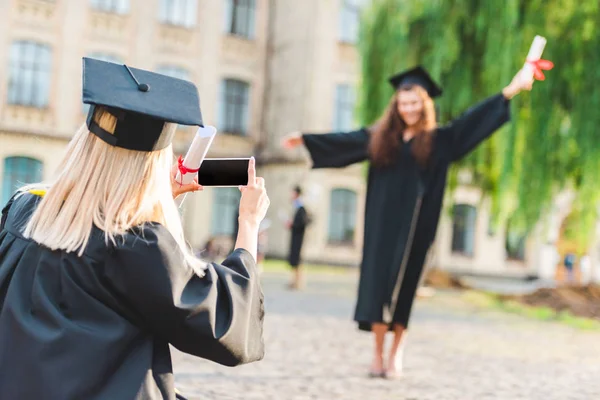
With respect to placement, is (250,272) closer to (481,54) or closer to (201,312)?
(201,312)

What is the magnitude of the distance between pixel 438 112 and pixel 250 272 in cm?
1148

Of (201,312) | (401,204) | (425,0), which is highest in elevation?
(425,0)

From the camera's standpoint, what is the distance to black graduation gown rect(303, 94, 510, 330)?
559 centimetres

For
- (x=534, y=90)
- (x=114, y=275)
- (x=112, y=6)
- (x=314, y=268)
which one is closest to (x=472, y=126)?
(x=114, y=275)

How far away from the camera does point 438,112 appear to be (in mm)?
13383

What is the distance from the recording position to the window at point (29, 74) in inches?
955

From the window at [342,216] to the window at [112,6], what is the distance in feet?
29.7

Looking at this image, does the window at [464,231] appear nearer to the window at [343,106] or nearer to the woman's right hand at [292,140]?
the window at [343,106]

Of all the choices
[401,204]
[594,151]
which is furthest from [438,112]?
[401,204]

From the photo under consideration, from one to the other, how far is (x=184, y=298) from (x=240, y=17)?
26.2 meters

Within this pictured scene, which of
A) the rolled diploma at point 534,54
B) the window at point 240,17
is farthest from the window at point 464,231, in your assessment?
the rolled diploma at point 534,54

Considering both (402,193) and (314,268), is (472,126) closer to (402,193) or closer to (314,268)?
(402,193)

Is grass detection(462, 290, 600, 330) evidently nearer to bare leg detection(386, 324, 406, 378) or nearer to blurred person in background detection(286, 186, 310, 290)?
blurred person in background detection(286, 186, 310, 290)

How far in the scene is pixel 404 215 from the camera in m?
5.63
